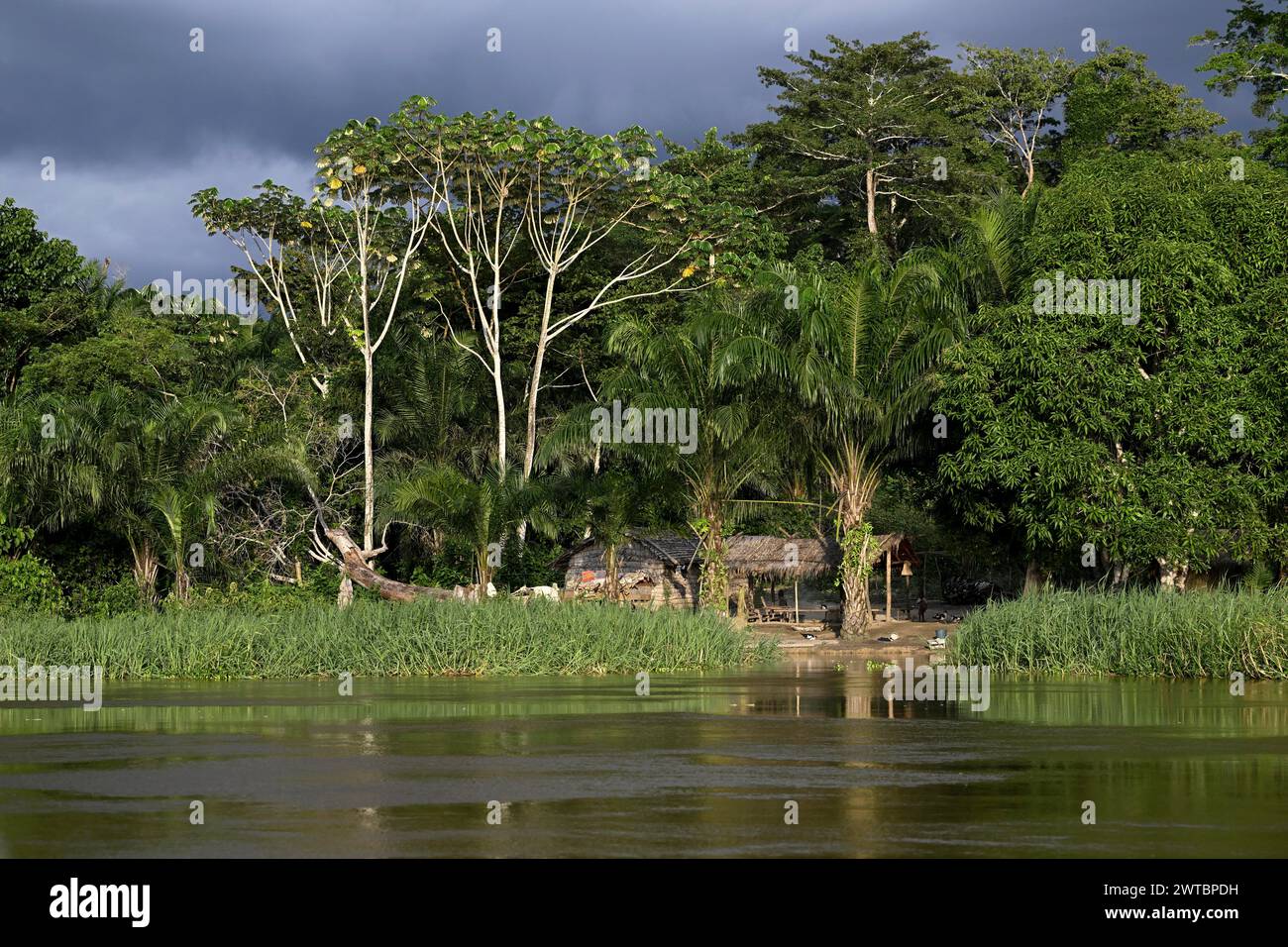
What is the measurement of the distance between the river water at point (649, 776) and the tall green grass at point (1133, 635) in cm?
150

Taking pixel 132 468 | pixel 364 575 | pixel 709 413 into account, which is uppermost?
pixel 709 413

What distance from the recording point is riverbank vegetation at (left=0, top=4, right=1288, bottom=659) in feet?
92.0

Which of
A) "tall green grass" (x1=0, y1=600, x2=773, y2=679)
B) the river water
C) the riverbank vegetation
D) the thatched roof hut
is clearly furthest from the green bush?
the river water

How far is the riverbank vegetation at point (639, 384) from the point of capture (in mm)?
28047

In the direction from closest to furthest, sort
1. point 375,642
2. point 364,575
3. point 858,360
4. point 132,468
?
point 375,642 → point 132,468 → point 858,360 → point 364,575

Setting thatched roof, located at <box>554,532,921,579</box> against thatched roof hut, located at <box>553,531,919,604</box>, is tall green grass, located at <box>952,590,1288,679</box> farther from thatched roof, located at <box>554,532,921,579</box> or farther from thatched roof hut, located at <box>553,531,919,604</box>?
thatched roof, located at <box>554,532,921,579</box>

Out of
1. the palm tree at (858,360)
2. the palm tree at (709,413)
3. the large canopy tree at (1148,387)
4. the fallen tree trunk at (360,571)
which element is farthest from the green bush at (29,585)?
the large canopy tree at (1148,387)

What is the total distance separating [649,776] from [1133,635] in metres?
11.3

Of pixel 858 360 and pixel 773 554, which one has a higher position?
pixel 858 360

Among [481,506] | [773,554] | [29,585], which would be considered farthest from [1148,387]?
[29,585]

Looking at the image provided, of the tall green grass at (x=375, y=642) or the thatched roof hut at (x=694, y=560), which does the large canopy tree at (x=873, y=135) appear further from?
the tall green grass at (x=375, y=642)

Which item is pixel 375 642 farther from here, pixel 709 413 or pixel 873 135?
pixel 873 135

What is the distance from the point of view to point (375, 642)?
2167 centimetres

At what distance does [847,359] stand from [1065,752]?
66.2 feet
